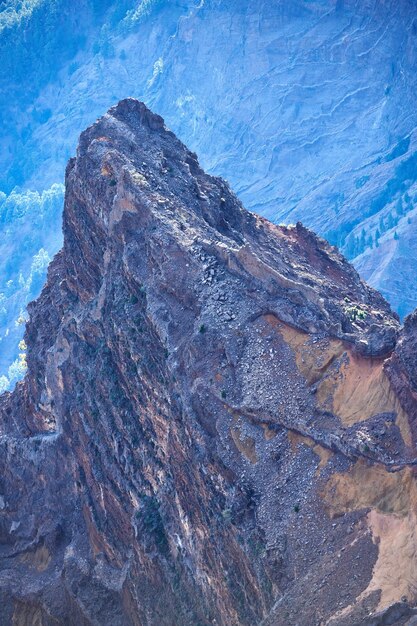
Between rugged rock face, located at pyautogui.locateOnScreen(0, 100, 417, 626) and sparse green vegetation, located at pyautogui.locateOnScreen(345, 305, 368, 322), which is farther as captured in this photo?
sparse green vegetation, located at pyautogui.locateOnScreen(345, 305, 368, 322)

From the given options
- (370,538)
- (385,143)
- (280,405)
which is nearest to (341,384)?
(280,405)

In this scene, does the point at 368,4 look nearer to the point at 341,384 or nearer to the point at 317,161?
the point at 317,161

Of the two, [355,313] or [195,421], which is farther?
[355,313]

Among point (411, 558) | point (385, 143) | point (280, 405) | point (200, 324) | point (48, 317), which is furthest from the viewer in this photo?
point (385, 143)

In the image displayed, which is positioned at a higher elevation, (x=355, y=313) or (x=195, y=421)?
(x=355, y=313)

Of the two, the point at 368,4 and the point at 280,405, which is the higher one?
the point at 368,4

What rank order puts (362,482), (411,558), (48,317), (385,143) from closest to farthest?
1. (411,558)
2. (362,482)
3. (48,317)
4. (385,143)

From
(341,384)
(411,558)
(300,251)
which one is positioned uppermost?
(300,251)

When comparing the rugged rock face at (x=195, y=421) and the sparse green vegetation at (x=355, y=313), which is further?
the sparse green vegetation at (x=355, y=313)
